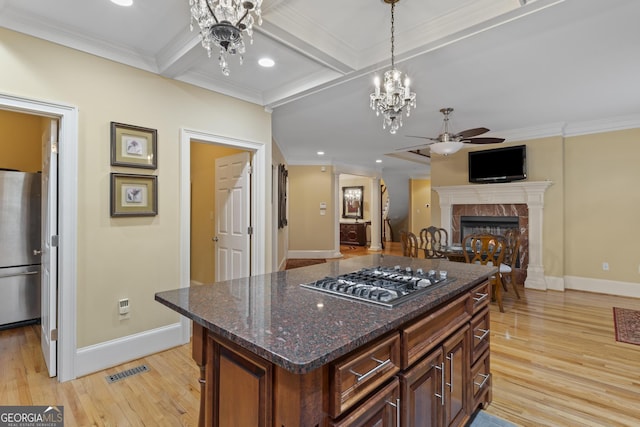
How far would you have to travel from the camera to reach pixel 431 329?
1463 mm

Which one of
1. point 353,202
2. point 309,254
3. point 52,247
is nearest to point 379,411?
point 52,247

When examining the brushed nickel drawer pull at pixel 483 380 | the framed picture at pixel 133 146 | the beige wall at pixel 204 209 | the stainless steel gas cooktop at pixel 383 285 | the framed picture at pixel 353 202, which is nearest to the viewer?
the stainless steel gas cooktop at pixel 383 285

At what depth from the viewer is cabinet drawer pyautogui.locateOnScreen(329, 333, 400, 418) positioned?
3.28 ft

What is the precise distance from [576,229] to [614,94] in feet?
7.22

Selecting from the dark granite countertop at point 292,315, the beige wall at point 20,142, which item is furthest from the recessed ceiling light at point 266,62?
the beige wall at point 20,142

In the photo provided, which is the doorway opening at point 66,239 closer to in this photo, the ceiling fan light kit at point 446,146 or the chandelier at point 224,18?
the chandelier at point 224,18

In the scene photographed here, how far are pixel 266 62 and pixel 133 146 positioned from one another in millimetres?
1360

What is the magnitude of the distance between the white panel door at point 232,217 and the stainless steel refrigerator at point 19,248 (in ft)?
6.14

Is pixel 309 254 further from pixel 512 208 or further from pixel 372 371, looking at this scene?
pixel 372 371

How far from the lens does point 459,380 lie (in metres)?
1.72

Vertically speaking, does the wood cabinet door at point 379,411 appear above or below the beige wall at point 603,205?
below

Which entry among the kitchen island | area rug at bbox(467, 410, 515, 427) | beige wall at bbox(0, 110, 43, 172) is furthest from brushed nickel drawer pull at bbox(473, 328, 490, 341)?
beige wall at bbox(0, 110, 43, 172)

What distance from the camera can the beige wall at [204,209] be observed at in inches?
179

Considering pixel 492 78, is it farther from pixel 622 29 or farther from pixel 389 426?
pixel 389 426
